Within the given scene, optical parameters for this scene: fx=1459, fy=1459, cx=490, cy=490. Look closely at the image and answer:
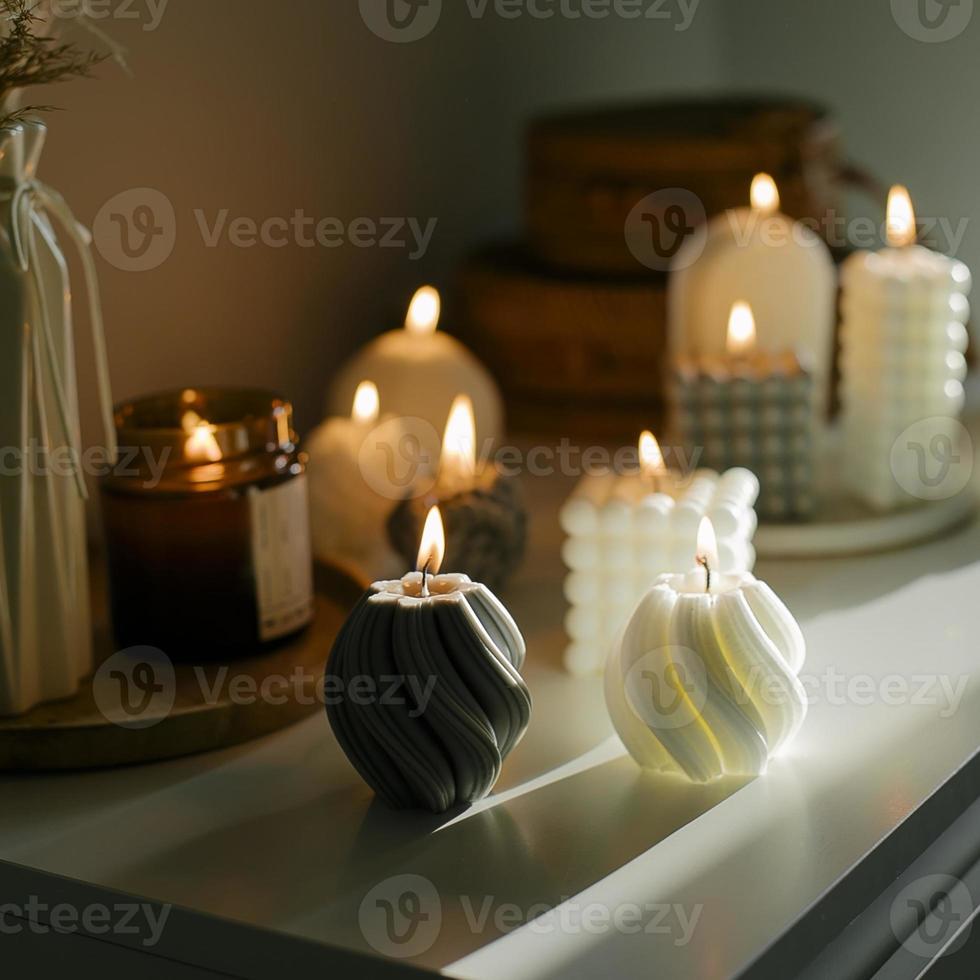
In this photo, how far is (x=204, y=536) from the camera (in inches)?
30.4

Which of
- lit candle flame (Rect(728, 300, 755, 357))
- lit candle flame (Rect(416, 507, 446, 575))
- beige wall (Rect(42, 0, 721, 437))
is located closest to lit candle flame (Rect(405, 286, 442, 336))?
beige wall (Rect(42, 0, 721, 437))

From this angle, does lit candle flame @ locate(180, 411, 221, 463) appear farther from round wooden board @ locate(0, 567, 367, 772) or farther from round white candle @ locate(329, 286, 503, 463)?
round white candle @ locate(329, 286, 503, 463)

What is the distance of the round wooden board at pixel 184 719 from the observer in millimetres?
702

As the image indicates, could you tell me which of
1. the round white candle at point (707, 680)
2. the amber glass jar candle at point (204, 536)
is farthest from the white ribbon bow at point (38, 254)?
the round white candle at point (707, 680)

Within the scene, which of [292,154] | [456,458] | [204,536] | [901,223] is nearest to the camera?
[204,536]

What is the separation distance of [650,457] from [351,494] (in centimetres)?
24

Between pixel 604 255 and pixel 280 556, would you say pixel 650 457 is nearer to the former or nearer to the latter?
pixel 280 556

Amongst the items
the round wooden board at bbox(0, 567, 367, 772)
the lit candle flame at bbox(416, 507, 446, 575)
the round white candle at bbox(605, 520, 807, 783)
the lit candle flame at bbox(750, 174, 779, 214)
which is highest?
the lit candle flame at bbox(750, 174, 779, 214)

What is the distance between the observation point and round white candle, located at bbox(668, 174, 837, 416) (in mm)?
1057

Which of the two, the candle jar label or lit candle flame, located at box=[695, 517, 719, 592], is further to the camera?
the candle jar label

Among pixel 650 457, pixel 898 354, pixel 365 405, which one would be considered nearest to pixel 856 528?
pixel 898 354

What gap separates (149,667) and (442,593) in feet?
0.66

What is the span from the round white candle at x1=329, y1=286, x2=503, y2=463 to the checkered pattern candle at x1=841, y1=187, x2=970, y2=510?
28 cm

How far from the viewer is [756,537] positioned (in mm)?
1000
